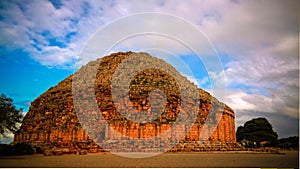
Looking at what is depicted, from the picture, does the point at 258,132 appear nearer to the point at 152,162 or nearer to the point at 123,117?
the point at 123,117

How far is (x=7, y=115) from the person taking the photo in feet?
78.8

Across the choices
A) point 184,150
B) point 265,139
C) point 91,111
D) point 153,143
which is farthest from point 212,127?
point 265,139

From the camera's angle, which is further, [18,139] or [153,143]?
[18,139]

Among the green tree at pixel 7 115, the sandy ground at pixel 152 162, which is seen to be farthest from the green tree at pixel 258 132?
the green tree at pixel 7 115

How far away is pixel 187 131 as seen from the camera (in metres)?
36.7

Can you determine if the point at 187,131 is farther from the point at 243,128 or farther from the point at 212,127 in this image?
the point at 243,128

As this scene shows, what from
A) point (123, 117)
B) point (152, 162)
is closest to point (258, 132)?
point (123, 117)

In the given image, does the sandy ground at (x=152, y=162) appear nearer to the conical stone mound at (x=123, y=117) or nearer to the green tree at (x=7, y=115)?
the green tree at (x=7, y=115)

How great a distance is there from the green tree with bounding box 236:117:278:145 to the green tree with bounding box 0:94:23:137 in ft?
162

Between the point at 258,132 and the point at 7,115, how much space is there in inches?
2035

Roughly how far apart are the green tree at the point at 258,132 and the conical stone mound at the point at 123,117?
16.0 meters

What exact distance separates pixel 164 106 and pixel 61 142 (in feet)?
43.7

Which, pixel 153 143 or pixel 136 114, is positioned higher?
pixel 136 114

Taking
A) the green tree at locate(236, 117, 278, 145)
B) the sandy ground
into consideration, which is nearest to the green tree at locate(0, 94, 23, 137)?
the sandy ground
